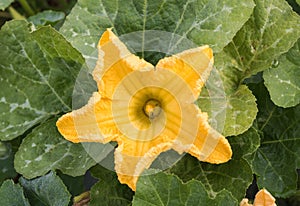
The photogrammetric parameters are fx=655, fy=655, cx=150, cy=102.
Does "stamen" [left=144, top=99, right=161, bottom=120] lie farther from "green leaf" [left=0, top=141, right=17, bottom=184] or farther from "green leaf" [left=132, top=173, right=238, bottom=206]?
"green leaf" [left=0, top=141, right=17, bottom=184]

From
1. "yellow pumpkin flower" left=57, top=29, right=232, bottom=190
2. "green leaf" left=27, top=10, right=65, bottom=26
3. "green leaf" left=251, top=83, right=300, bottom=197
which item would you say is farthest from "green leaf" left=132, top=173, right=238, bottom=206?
"green leaf" left=27, top=10, right=65, bottom=26

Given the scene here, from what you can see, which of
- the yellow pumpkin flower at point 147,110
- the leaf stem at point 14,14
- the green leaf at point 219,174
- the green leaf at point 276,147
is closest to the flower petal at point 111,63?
the yellow pumpkin flower at point 147,110

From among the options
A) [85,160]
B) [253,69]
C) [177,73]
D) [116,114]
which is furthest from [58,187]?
[253,69]

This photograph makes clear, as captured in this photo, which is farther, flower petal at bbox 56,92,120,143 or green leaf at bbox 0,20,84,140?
green leaf at bbox 0,20,84,140

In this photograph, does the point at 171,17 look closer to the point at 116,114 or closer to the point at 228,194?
the point at 116,114

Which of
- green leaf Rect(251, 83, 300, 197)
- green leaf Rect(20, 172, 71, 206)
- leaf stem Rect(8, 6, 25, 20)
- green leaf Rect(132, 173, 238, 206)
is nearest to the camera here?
green leaf Rect(132, 173, 238, 206)

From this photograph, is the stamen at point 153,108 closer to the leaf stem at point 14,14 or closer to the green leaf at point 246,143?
the green leaf at point 246,143
